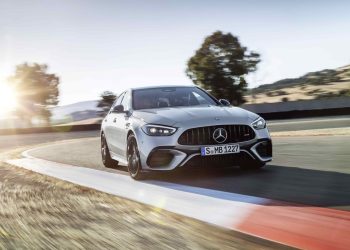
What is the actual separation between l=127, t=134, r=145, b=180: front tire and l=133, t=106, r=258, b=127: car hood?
0.40 metres

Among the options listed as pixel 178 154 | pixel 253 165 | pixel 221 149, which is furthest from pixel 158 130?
pixel 253 165

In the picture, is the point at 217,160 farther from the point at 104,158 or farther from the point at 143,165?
the point at 104,158

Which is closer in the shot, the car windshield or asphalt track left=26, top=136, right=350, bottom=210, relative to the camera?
asphalt track left=26, top=136, right=350, bottom=210

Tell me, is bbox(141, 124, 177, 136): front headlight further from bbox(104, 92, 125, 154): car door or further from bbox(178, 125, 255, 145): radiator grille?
bbox(104, 92, 125, 154): car door

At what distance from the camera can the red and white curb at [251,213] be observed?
416 centimetres

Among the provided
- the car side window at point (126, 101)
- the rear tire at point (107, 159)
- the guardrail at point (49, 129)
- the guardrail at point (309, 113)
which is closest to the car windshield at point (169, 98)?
the car side window at point (126, 101)

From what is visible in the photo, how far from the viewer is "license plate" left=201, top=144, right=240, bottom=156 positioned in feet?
25.5

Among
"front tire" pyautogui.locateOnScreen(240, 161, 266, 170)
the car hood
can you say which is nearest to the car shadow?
"front tire" pyautogui.locateOnScreen(240, 161, 266, 170)

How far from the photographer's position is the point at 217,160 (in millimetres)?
7832

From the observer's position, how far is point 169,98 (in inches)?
364

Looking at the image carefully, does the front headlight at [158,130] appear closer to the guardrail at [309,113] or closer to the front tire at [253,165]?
the front tire at [253,165]

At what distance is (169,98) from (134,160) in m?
1.31

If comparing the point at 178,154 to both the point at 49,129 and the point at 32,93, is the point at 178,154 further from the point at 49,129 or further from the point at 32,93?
the point at 32,93

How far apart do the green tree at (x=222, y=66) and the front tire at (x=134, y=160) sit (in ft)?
203
